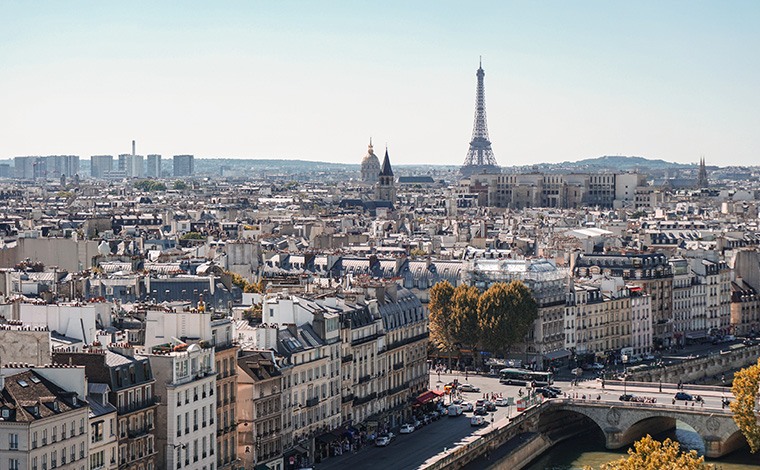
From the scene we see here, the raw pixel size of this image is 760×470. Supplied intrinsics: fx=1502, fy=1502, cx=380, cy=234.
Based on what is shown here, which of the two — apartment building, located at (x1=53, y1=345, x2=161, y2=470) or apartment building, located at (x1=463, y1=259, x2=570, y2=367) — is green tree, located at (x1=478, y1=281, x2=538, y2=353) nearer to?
apartment building, located at (x1=463, y1=259, x2=570, y2=367)

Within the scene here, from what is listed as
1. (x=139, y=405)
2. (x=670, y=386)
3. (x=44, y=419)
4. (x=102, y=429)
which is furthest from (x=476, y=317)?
(x=44, y=419)

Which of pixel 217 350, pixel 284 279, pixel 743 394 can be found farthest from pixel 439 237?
pixel 217 350

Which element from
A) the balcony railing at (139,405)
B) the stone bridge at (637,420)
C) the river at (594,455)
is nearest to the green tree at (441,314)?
the stone bridge at (637,420)

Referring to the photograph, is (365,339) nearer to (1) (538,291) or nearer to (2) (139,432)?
(2) (139,432)

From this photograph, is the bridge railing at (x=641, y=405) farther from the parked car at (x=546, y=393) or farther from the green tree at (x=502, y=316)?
the green tree at (x=502, y=316)

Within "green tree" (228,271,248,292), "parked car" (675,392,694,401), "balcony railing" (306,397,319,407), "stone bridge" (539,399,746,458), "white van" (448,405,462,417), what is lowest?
"stone bridge" (539,399,746,458)

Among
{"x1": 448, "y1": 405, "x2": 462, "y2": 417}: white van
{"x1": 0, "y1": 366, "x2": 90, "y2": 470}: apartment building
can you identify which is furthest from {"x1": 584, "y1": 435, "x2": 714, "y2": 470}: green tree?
{"x1": 448, "y1": 405, "x2": 462, "y2": 417}: white van
